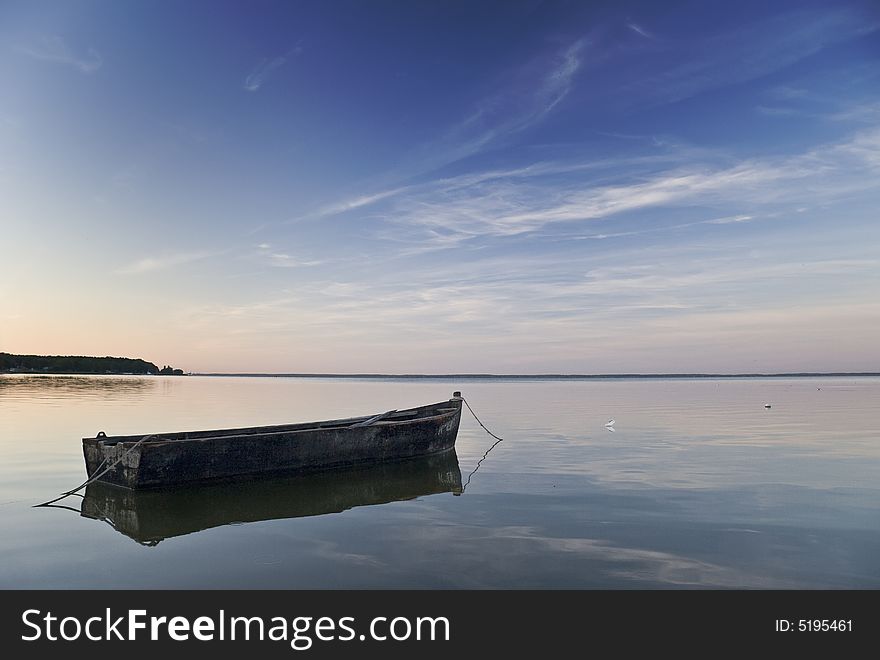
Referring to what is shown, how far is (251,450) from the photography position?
1373 cm

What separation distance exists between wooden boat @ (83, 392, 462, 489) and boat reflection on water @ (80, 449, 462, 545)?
272 millimetres

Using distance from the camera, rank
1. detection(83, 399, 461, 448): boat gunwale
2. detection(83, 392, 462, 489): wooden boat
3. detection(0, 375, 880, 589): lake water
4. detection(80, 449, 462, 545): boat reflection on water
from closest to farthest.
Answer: detection(0, 375, 880, 589): lake water
detection(80, 449, 462, 545): boat reflection on water
detection(83, 392, 462, 489): wooden boat
detection(83, 399, 461, 448): boat gunwale

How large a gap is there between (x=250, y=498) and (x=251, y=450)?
5.51 ft

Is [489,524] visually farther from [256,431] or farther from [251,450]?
[256,431]

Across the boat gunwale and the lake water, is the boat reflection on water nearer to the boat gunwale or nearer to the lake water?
the lake water

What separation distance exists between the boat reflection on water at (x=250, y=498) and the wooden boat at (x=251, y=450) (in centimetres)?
27

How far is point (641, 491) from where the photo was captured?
12.3m

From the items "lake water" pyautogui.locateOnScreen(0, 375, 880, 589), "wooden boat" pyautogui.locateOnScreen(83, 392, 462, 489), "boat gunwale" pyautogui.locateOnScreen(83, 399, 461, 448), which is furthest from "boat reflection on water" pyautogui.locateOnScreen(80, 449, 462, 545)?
"boat gunwale" pyautogui.locateOnScreen(83, 399, 461, 448)

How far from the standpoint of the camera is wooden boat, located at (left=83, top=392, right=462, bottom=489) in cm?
1242

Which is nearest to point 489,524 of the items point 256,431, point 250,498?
point 250,498

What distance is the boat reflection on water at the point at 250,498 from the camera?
10.4 metres

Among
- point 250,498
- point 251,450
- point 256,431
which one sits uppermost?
point 256,431
